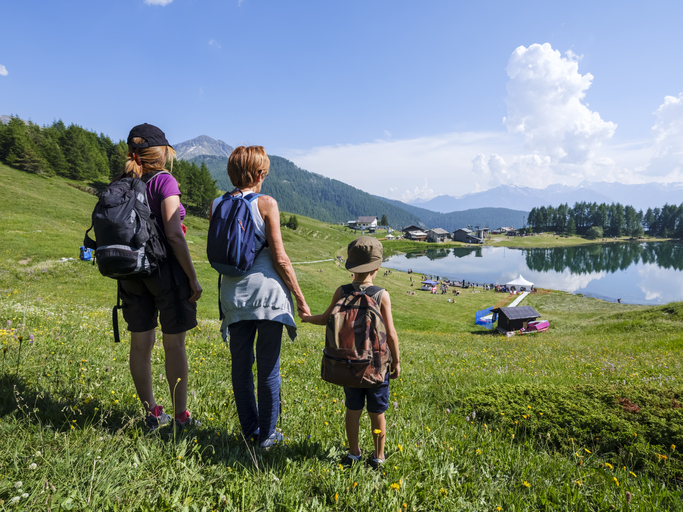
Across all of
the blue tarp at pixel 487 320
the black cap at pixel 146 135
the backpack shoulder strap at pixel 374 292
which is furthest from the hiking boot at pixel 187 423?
the blue tarp at pixel 487 320

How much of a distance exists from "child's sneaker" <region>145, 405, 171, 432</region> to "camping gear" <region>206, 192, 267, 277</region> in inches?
66.9

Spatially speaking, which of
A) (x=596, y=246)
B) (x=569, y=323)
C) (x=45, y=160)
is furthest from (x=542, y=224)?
(x=45, y=160)

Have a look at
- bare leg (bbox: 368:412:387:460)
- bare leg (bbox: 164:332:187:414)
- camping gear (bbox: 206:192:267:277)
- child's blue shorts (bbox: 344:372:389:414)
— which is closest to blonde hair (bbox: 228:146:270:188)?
camping gear (bbox: 206:192:267:277)

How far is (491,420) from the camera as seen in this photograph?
4418mm

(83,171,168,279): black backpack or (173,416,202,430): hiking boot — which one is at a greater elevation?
(83,171,168,279): black backpack

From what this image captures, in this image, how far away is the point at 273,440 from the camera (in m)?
3.24

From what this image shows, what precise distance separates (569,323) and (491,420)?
32.7 meters

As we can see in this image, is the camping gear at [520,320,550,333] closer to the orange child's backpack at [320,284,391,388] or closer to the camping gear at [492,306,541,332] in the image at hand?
the camping gear at [492,306,541,332]

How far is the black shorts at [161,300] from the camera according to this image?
3.17 m

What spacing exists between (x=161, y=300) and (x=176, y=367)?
2.55 feet

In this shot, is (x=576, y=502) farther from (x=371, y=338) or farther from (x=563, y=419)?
(x=371, y=338)

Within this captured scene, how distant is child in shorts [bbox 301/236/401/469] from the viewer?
122 inches

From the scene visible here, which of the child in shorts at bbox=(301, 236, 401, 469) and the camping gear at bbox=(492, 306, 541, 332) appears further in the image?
the camping gear at bbox=(492, 306, 541, 332)

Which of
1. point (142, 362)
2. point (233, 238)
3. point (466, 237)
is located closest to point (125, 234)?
point (233, 238)
